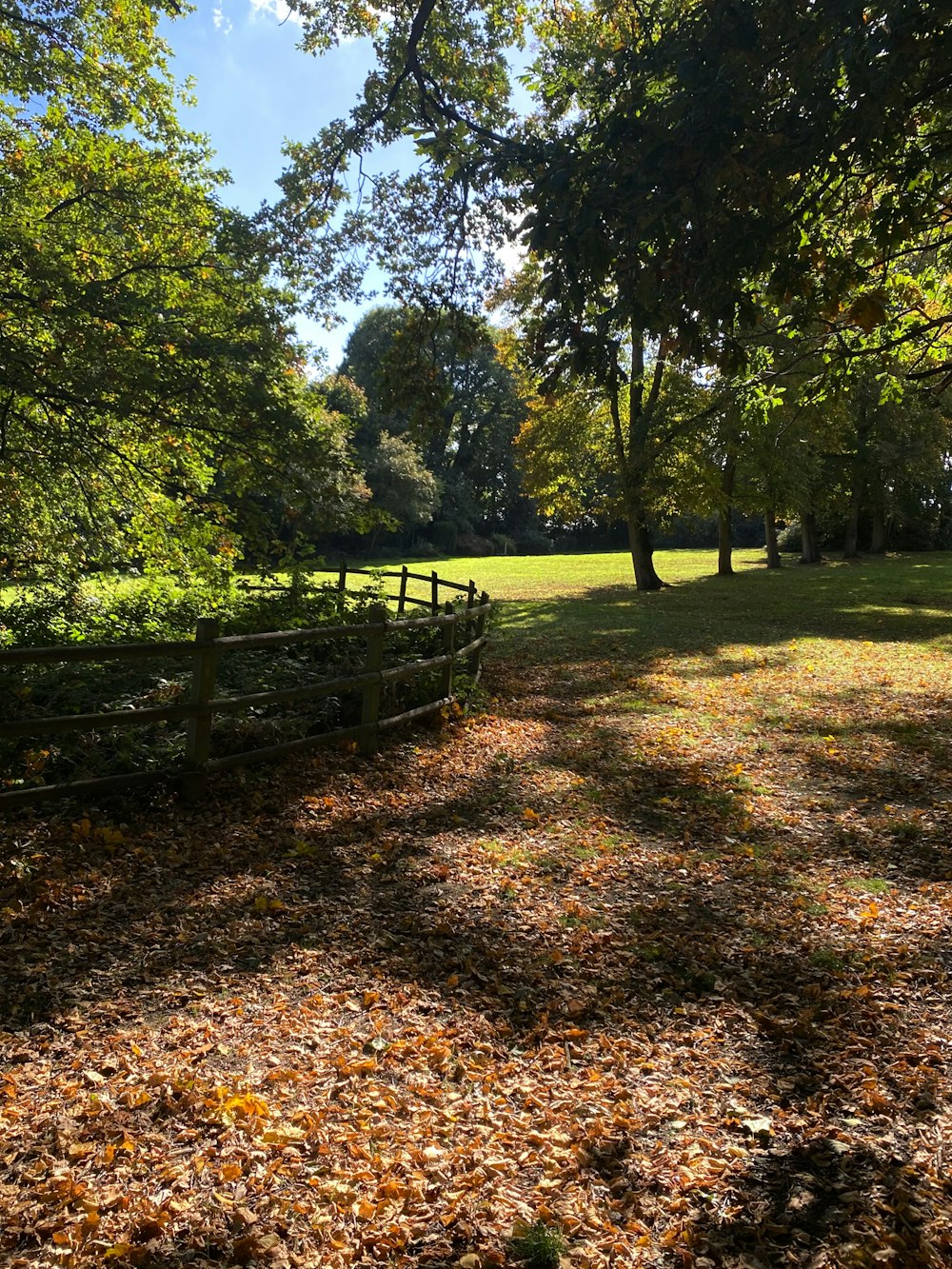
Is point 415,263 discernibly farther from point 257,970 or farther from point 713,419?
point 713,419

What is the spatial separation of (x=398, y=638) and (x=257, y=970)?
5804 mm

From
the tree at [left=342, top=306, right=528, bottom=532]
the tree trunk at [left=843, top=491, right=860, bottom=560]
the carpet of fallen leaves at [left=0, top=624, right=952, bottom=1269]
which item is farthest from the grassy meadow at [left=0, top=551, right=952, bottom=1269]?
the tree at [left=342, top=306, right=528, bottom=532]

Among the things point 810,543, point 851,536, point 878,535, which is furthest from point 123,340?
point 878,535

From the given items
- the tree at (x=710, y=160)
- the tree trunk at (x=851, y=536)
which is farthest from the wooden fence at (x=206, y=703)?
the tree trunk at (x=851, y=536)

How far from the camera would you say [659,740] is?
30.3 feet

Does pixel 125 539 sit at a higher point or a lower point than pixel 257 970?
higher

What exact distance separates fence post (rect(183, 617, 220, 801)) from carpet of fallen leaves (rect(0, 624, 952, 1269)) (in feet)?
1.11

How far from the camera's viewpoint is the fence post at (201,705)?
605cm

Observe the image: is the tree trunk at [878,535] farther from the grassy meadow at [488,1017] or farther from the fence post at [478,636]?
the grassy meadow at [488,1017]

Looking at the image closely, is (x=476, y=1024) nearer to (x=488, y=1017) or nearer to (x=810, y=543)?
(x=488, y=1017)

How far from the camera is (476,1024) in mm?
3986

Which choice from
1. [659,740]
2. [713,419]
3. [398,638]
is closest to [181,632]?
[398,638]

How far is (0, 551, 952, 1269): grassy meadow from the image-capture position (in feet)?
8.90

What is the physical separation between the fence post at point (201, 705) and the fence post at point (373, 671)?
1917 millimetres
